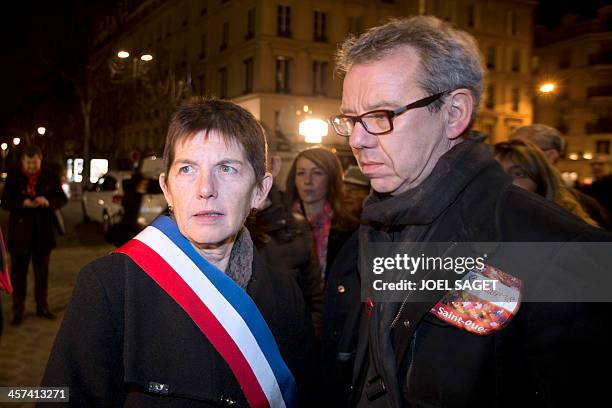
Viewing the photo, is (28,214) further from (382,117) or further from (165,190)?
(382,117)

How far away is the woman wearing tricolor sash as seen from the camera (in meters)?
1.61

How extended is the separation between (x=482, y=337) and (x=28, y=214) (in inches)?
242

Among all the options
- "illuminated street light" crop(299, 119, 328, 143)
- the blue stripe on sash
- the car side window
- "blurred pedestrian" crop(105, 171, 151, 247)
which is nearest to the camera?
the blue stripe on sash

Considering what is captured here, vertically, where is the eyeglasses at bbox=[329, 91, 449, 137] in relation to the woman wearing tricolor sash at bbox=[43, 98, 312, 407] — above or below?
above

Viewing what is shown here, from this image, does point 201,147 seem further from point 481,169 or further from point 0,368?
point 0,368

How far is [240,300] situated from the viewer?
1.89m

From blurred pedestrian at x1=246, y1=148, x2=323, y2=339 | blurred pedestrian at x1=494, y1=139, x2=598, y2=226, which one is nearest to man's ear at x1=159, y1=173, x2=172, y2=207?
blurred pedestrian at x1=246, y1=148, x2=323, y2=339

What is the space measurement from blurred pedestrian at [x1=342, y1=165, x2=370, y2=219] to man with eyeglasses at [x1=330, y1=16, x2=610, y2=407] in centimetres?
252

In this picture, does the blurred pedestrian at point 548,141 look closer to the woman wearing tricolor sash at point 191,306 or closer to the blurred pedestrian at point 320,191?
the blurred pedestrian at point 320,191

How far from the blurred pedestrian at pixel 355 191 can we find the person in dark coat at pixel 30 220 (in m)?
3.80

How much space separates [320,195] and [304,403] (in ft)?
7.87

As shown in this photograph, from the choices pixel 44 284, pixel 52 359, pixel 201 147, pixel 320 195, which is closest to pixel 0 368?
pixel 44 284

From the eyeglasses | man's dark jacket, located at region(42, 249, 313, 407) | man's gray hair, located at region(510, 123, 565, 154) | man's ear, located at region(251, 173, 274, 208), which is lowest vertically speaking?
man's dark jacket, located at region(42, 249, 313, 407)

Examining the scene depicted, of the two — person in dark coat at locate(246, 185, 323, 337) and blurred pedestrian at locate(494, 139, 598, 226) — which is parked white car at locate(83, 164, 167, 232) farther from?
blurred pedestrian at locate(494, 139, 598, 226)
